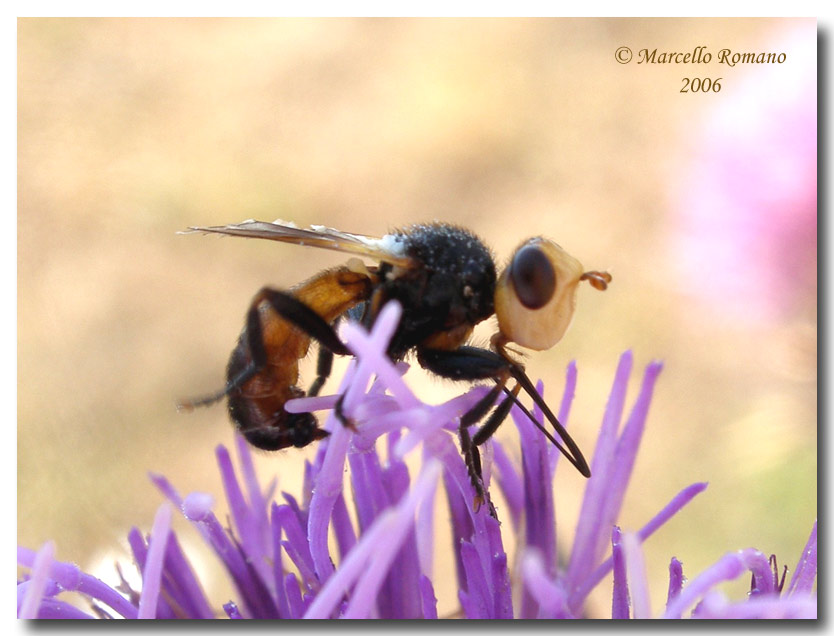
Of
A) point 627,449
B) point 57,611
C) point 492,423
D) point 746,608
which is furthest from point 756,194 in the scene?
point 57,611

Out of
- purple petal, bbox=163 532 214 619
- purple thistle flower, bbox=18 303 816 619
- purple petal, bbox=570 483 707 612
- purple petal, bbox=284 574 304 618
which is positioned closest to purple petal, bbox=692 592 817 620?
purple thistle flower, bbox=18 303 816 619

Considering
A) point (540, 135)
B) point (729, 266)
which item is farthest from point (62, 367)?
point (729, 266)

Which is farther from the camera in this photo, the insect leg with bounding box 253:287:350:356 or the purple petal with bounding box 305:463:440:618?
the insect leg with bounding box 253:287:350:356

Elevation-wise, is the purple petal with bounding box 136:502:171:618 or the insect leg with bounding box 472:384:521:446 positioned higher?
the insect leg with bounding box 472:384:521:446

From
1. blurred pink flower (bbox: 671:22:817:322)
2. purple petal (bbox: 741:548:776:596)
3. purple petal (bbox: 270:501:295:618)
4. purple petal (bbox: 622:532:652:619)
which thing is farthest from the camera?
blurred pink flower (bbox: 671:22:817:322)

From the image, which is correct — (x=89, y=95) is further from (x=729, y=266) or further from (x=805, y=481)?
(x=805, y=481)

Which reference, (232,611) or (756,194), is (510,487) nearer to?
(232,611)

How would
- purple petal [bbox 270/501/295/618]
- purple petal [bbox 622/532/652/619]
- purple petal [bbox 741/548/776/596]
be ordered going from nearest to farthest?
purple petal [bbox 622/532/652/619], purple petal [bbox 741/548/776/596], purple petal [bbox 270/501/295/618]

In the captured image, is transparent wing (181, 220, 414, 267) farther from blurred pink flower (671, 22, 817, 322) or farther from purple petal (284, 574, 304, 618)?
blurred pink flower (671, 22, 817, 322)
